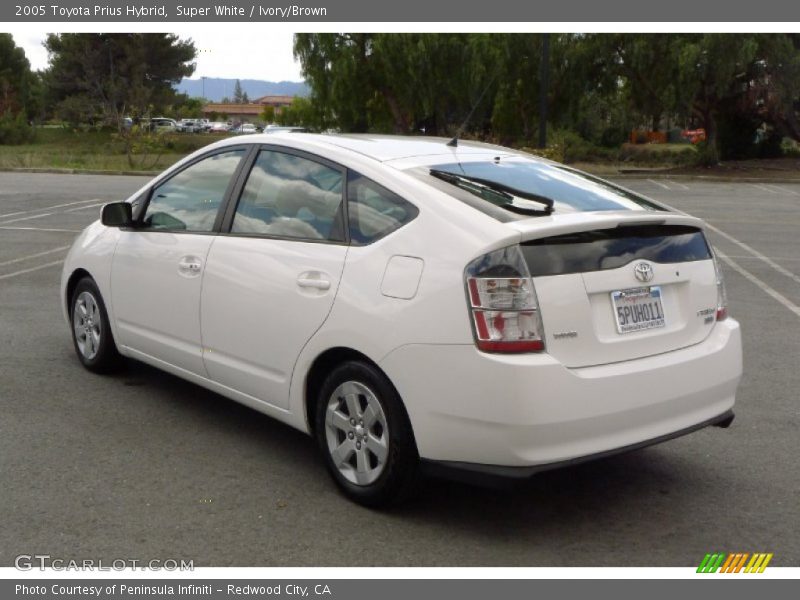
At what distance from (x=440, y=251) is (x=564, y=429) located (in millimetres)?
858

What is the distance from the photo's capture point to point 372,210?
443 centimetres

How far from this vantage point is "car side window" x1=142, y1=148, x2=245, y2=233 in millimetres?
5345

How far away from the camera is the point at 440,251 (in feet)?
13.0

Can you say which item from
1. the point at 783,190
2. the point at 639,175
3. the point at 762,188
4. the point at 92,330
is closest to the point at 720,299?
the point at 92,330

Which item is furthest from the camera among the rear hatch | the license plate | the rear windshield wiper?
the rear windshield wiper

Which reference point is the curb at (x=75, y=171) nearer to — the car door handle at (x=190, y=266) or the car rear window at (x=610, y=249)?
the car door handle at (x=190, y=266)

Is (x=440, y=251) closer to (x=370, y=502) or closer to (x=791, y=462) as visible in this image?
(x=370, y=502)

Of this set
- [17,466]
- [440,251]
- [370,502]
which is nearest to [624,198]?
[440,251]

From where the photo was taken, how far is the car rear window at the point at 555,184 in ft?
14.6

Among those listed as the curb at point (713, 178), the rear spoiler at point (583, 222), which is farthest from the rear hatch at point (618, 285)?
the curb at point (713, 178)

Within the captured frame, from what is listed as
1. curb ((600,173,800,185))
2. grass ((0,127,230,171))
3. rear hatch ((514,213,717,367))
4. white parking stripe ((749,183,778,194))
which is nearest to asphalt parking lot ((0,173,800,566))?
rear hatch ((514,213,717,367))

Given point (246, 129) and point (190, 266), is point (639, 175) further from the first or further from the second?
point (246, 129)

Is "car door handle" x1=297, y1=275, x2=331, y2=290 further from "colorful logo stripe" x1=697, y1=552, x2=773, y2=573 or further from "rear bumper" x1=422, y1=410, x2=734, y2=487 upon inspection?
"colorful logo stripe" x1=697, y1=552, x2=773, y2=573

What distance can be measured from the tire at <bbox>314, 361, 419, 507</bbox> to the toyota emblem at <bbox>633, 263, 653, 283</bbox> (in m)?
1.12
